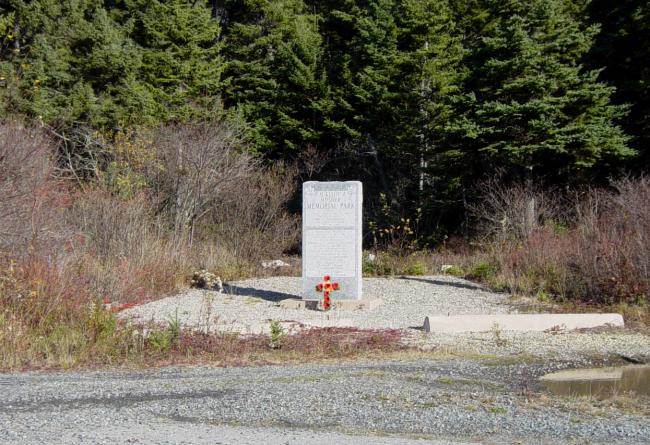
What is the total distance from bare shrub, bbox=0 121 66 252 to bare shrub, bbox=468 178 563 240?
41.6 ft

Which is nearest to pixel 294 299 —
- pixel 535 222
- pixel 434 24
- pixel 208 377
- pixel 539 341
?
pixel 539 341

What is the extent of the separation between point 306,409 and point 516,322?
6.14 meters

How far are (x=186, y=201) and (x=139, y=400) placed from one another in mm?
16986

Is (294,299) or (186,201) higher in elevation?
(186,201)

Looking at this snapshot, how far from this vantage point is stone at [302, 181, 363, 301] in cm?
1522

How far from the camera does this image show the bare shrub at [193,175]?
80.3 ft

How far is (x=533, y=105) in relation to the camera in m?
25.3

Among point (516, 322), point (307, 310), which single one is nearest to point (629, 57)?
point (307, 310)

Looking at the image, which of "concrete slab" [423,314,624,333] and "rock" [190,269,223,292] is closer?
"concrete slab" [423,314,624,333]

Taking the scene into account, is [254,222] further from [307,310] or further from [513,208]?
[307,310]

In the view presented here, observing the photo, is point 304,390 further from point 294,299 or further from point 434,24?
point 434,24

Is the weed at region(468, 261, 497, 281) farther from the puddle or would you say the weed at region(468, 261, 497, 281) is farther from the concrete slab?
the puddle

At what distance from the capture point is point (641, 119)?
27.9 metres

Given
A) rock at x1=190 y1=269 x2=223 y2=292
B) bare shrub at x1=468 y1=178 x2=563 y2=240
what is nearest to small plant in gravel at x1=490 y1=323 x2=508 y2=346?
rock at x1=190 y1=269 x2=223 y2=292
